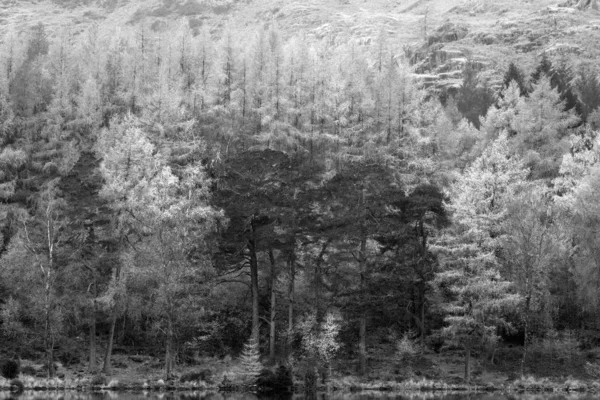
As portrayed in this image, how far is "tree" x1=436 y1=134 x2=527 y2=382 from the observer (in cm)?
4256

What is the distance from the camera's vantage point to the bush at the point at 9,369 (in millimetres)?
39500

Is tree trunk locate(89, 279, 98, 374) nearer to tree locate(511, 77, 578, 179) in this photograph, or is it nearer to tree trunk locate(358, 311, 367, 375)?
tree trunk locate(358, 311, 367, 375)

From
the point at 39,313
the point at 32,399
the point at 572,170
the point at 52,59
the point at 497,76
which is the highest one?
the point at 497,76

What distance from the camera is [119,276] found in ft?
138

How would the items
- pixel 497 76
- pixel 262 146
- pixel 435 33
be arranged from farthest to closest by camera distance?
pixel 435 33 → pixel 497 76 → pixel 262 146

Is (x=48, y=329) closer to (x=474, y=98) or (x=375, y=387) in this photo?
(x=375, y=387)

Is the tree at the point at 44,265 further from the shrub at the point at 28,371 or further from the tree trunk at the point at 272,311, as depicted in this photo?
the tree trunk at the point at 272,311

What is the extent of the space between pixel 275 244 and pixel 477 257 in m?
11.3

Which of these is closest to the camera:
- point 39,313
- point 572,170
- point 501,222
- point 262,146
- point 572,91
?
point 39,313

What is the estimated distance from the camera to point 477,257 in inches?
1690

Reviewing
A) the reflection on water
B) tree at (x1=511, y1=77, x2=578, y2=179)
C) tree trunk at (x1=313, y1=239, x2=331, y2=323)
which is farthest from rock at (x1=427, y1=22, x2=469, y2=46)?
the reflection on water

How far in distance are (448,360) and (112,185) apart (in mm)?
22881

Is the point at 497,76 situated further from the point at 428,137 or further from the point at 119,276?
the point at 119,276

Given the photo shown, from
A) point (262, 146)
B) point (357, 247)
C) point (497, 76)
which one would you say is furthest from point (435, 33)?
point (357, 247)
